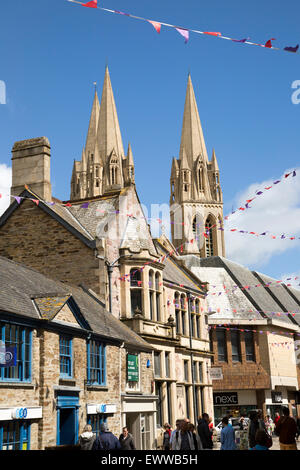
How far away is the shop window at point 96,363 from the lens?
2086 centimetres

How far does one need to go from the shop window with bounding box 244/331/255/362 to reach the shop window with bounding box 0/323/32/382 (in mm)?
30291

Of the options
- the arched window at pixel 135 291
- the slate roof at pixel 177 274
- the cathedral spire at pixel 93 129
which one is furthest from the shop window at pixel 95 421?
the cathedral spire at pixel 93 129

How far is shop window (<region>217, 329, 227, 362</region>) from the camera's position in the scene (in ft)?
147

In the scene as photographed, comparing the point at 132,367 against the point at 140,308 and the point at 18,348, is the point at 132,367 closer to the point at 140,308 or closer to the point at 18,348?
the point at 140,308

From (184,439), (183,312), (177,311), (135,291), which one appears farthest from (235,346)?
(184,439)

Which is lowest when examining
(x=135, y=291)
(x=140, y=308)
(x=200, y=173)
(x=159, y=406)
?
(x=159, y=406)

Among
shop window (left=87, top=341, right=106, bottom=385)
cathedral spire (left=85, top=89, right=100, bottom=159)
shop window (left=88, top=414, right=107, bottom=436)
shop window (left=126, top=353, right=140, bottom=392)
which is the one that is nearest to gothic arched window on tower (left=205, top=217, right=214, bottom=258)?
cathedral spire (left=85, top=89, right=100, bottom=159)

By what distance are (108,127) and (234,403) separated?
8548 cm

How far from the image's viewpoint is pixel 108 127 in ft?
400

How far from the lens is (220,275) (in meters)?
53.6

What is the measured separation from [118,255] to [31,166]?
6.02 metres

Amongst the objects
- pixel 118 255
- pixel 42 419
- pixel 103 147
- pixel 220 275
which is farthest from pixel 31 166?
pixel 103 147

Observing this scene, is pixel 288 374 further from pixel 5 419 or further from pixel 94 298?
pixel 5 419

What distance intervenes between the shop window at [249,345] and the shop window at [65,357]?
91.9ft
